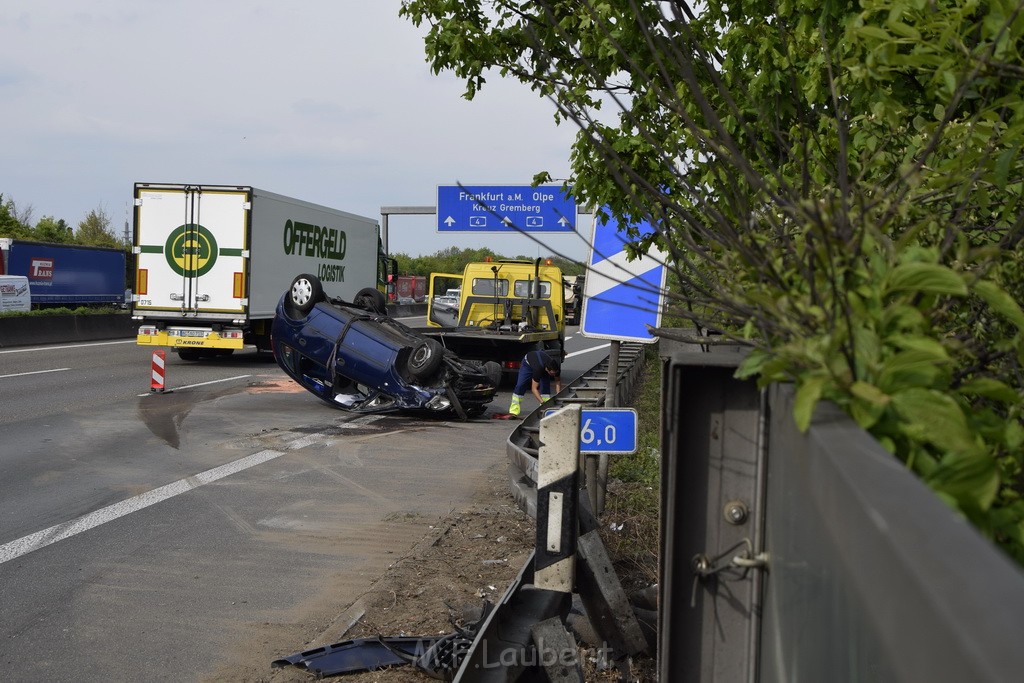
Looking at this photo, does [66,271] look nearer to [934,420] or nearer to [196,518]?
[196,518]

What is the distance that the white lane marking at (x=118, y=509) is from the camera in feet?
23.4

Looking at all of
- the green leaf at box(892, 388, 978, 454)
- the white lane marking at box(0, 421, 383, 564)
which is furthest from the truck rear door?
the green leaf at box(892, 388, 978, 454)

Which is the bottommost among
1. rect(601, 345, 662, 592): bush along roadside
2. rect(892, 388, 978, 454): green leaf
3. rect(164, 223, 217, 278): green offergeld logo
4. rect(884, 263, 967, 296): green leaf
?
rect(601, 345, 662, 592): bush along roadside

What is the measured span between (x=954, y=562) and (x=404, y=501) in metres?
8.43

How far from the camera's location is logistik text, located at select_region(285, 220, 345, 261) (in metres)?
24.0

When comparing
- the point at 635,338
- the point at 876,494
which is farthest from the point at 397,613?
the point at 876,494

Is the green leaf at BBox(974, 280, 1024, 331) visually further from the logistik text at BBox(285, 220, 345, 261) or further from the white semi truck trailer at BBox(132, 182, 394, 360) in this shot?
the logistik text at BBox(285, 220, 345, 261)

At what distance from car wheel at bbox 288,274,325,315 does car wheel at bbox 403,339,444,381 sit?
71.5 inches

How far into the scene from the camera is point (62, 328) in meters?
27.3

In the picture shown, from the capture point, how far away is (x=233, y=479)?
384 inches

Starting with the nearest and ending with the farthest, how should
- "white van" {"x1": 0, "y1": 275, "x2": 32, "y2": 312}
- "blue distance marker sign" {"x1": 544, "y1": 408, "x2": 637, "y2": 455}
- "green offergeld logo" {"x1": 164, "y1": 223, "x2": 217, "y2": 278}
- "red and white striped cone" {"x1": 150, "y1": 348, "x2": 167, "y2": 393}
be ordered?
1. "blue distance marker sign" {"x1": 544, "y1": 408, "x2": 637, "y2": 455}
2. "red and white striped cone" {"x1": 150, "y1": 348, "x2": 167, "y2": 393}
3. "green offergeld logo" {"x1": 164, "y1": 223, "x2": 217, "y2": 278}
4. "white van" {"x1": 0, "y1": 275, "x2": 32, "y2": 312}

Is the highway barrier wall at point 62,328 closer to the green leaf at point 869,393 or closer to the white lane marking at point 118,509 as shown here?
the white lane marking at point 118,509

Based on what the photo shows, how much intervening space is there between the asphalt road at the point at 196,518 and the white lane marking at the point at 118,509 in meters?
0.02

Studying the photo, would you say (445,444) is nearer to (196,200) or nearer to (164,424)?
(164,424)
